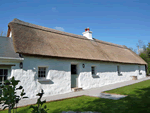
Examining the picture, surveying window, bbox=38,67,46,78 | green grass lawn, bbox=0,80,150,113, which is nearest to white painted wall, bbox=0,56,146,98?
window, bbox=38,67,46,78

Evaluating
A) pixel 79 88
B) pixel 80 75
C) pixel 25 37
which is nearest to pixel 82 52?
pixel 80 75

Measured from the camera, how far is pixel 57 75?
9.06 meters

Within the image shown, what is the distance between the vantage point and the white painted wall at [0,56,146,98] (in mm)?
7584

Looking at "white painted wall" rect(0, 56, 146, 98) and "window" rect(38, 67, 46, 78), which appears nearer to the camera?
"white painted wall" rect(0, 56, 146, 98)

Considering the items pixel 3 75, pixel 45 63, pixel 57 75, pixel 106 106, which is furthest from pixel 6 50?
pixel 106 106

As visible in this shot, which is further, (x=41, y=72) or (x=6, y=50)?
(x=41, y=72)

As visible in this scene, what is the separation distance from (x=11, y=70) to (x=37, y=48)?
2.10 m

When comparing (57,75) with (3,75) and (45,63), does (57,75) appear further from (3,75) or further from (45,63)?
(3,75)

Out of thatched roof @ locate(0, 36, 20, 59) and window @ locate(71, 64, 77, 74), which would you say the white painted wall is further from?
thatched roof @ locate(0, 36, 20, 59)

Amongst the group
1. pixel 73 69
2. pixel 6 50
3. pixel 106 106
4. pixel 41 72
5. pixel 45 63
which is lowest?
pixel 106 106

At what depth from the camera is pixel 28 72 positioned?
7707 mm

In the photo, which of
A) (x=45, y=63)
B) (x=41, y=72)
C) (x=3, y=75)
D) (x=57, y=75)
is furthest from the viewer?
(x=57, y=75)

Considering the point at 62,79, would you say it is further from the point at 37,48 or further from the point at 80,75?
the point at 37,48

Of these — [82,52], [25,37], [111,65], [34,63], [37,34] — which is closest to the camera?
[34,63]
